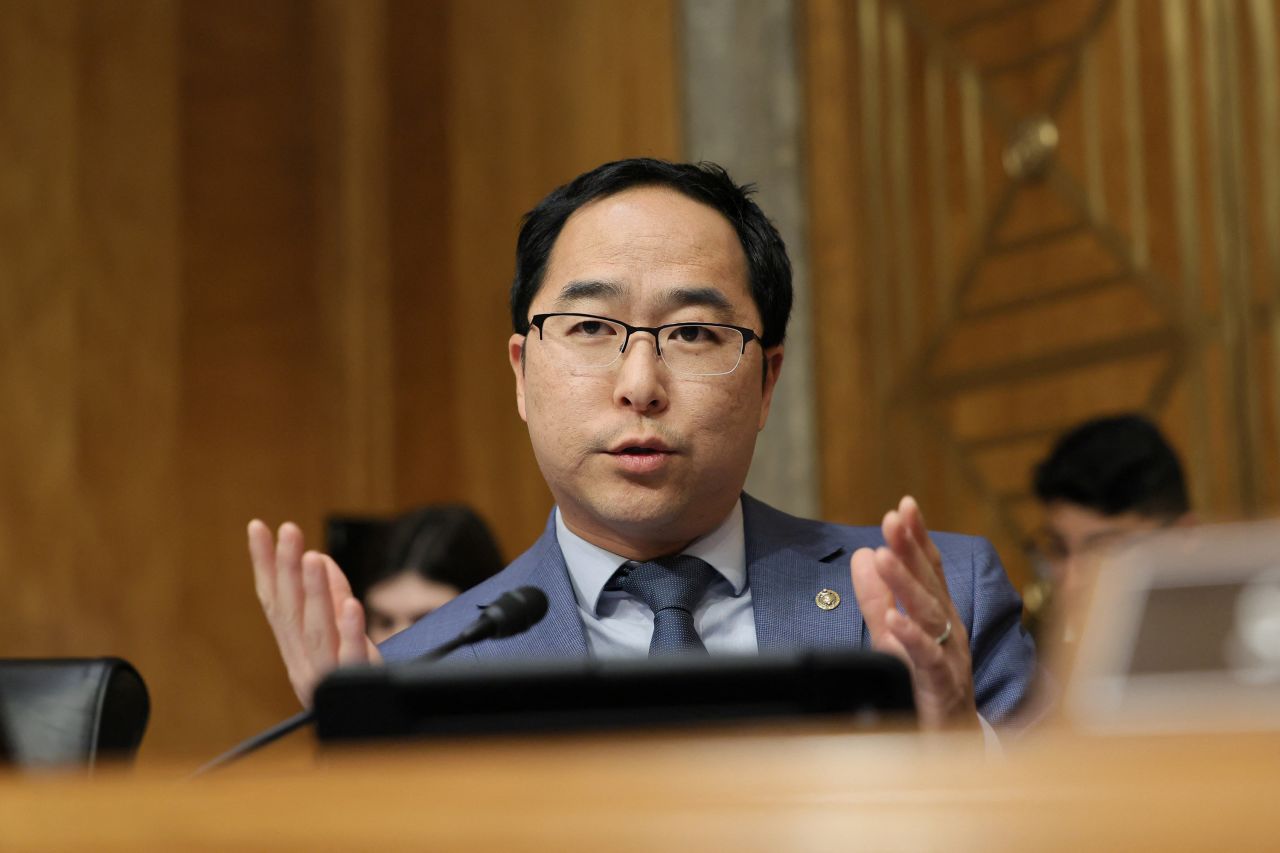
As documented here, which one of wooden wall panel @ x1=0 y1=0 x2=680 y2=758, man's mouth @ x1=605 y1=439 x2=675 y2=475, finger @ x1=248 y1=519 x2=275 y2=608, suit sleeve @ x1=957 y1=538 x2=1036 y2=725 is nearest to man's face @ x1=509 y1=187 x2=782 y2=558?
man's mouth @ x1=605 y1=439 x2=675 y2=475

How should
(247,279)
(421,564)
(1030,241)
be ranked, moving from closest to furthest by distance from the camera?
(421,564), (1030,241), (247,279)

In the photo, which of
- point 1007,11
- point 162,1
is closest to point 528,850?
point 1007,11

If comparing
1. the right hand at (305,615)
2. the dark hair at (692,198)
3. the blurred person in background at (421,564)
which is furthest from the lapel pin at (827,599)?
the blurred person in background at (421,564)

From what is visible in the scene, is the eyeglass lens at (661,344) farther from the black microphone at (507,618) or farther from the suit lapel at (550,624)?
the black microphone at (507,618)

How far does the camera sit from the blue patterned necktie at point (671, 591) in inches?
70.7

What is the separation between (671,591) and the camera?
1.87 metres

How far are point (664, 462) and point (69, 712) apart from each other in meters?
0.72

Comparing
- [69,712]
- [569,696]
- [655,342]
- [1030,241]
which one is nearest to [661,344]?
[655,342]

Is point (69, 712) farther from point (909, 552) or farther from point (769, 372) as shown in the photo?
point (769, 372)

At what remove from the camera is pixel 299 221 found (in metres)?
5.00

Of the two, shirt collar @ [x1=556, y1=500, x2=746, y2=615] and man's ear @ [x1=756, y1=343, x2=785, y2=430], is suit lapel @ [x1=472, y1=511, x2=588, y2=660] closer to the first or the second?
shirt collar @ [x1=556, y1=500, x2=746, y2=615]

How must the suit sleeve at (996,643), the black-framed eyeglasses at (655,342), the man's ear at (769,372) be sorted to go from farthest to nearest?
the man's ear at (769,372) → the black-framed eyeglasses at (655,342) → the suit sleeve at (996,643)

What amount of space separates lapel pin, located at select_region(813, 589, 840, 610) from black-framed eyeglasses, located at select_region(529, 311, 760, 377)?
30cm

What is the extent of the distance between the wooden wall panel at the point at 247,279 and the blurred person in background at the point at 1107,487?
181 centimetres
